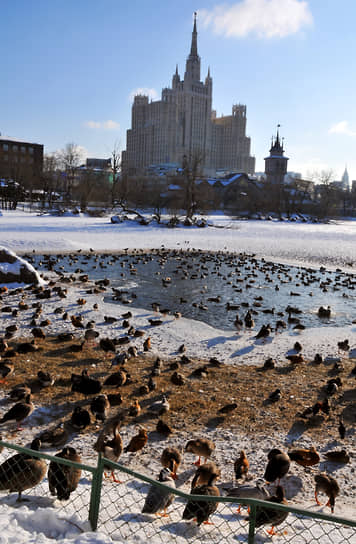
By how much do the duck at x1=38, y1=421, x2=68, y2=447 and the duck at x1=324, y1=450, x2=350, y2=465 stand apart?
3615 mm

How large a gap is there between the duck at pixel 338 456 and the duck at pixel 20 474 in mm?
3785

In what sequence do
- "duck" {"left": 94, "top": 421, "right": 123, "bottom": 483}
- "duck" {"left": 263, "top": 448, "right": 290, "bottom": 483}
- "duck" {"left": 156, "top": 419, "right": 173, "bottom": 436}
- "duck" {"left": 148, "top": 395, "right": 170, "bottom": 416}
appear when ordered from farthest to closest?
"duck" {"left": 148, "top": 395, "right": 170, "bottom": 416} < "duck" {"left": 156, "top": 419, "right": 173, "bottom": 436} < "duck" {"left": 94, "top": 421, "right": 123, "bottom": 483} < "duck" {"left": 263, "top": 448, "right": 290, "bottom": 483}

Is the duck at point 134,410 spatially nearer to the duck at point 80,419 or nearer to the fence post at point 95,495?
the duck at point 80,419

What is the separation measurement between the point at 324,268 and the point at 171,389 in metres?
18.1

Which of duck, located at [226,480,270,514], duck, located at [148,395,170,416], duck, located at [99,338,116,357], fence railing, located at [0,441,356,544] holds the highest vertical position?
duck, located at [99,338,116,357]

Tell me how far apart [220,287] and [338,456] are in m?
12.7

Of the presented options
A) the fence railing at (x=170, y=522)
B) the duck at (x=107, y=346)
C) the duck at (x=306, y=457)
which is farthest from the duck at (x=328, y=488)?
the duck at (x=107, y=346)

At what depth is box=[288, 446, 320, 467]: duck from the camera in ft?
19.5

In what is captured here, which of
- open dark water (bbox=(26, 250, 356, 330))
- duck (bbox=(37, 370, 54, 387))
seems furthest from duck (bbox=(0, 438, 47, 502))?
open dark water (bbox=(26, 250, 356, 330))

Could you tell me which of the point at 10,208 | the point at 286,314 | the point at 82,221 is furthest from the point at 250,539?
the point at 10,208

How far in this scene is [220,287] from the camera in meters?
18.6

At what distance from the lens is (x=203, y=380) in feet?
29.0

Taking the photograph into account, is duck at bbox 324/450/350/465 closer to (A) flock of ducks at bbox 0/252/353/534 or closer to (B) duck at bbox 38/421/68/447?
(A) flock of ducks at bbox 0/252/353/534

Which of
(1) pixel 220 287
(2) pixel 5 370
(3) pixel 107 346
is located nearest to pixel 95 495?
(2) pixel 5 370
